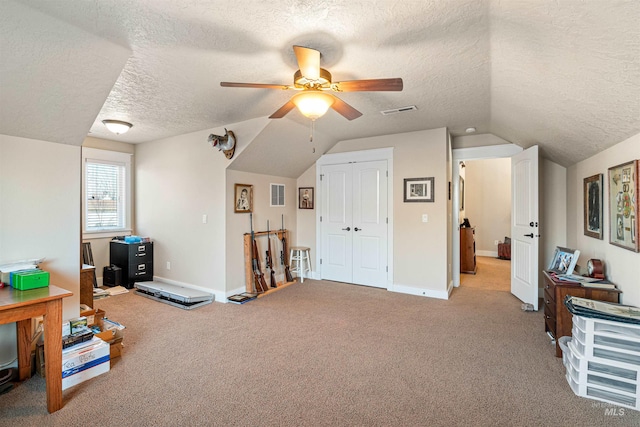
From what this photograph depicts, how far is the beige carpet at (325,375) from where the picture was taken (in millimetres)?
1899

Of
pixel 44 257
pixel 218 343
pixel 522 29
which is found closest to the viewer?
pixel 522 29

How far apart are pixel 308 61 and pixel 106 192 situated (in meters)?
4.76

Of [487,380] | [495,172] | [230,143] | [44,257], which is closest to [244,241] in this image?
[230,143]

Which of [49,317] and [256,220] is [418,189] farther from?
[49,317]

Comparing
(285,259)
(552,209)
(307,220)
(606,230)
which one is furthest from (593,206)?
(285,259)

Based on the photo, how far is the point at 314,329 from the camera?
3.25 meters

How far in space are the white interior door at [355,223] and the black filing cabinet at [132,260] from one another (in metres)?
2.86

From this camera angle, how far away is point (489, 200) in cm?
799

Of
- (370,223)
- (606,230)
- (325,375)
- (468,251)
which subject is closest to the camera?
(325,375)

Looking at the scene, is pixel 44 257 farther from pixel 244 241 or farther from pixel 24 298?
pixel 244 241

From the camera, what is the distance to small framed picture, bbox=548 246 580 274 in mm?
3051

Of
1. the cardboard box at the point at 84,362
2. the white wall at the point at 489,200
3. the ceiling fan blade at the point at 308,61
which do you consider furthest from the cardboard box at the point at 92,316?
the white wall at the point at 489,200

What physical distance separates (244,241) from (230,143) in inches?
55.3

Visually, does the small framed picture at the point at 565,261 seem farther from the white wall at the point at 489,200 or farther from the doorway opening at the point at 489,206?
the white wall at the point at 489,200
